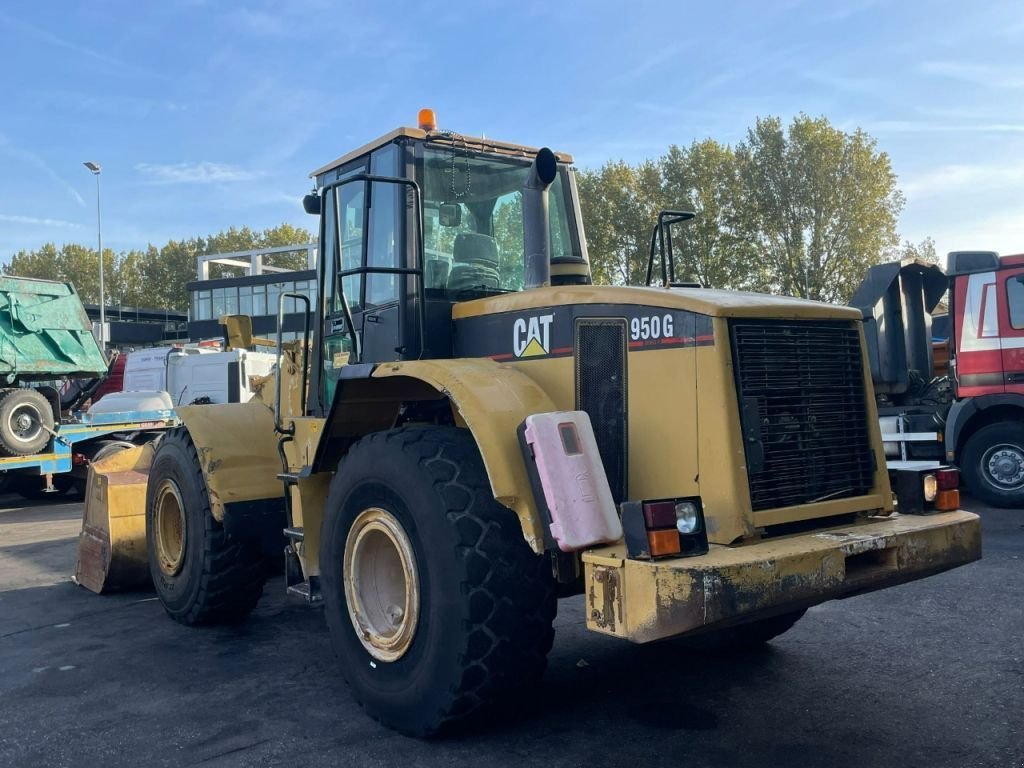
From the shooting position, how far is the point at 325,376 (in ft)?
17.8

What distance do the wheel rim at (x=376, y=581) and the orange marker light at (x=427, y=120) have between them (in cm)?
212

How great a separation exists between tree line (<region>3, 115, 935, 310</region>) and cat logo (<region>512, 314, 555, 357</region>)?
36.2 meters

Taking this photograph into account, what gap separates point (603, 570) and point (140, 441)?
13396 mm

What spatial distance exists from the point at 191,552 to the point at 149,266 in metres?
75.7

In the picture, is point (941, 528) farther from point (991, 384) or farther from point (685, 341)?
point (991, 384)

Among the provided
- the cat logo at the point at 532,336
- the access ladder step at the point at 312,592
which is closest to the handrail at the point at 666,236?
the cat logo at the point at 532,336

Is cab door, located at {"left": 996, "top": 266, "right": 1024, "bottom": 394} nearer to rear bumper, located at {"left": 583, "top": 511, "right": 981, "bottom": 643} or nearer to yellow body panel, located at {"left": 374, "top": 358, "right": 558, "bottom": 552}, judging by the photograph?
rear bumper, located at {"left": 583, "top": 511, "right": 981, "bottom": 643}

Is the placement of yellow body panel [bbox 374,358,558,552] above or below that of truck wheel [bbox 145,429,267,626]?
above

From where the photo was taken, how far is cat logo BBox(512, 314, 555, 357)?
13.9 feet

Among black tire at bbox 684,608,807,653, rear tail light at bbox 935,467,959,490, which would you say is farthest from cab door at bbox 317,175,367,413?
rear tail light at bbox 935,467,959,490

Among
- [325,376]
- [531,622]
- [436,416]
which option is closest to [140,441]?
[325,376]

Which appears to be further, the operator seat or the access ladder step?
the operator seat

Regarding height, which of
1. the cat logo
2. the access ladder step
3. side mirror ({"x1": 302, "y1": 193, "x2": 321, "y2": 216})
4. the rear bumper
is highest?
side mirror ({"x1": 302, "y1": 193, "x2": 321, "y2": 216})

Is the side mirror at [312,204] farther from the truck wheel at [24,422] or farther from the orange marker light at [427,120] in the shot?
the truck wheel at [24,422]
